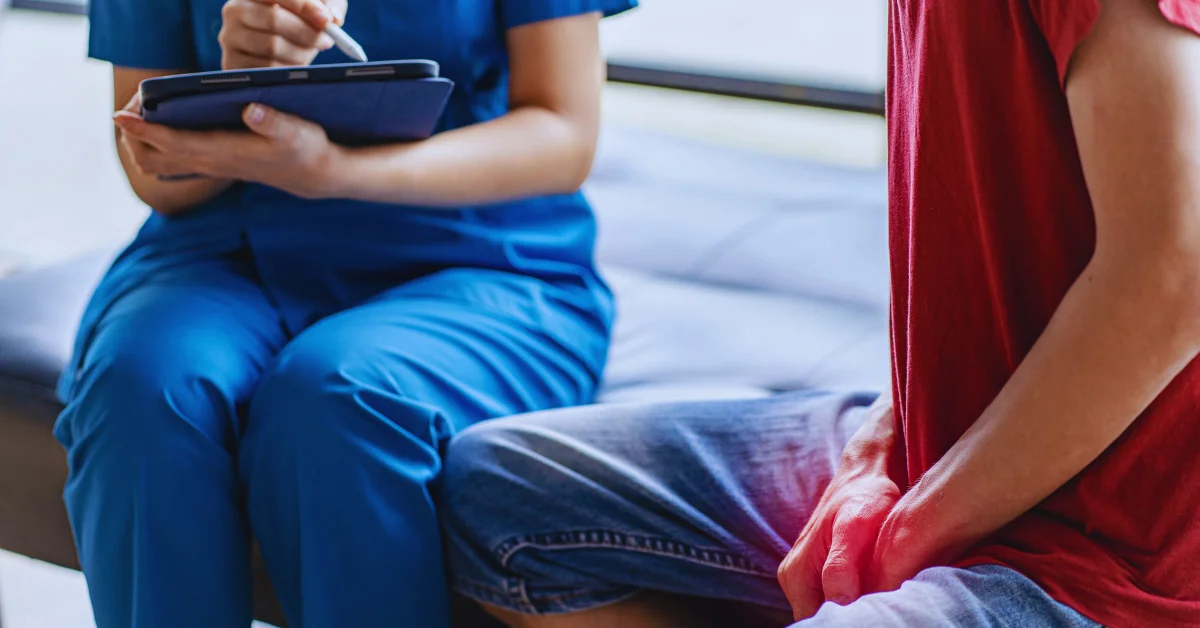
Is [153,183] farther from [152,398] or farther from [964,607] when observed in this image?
[964,607]

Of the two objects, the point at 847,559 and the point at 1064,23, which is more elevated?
the point at 1064,23

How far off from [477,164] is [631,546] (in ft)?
1.32

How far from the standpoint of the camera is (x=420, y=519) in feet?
3.16

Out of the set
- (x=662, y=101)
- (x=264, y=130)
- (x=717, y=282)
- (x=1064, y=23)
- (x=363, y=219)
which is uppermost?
(x=1064, y=23)

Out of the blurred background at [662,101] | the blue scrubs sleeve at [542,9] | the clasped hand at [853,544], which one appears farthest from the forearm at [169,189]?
the blurred background at [662,101]

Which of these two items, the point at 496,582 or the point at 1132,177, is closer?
the point at 1132,177

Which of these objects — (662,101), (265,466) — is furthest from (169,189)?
(662,101)

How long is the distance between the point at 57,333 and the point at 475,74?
60 cm

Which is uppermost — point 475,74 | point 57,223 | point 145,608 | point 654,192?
point 475,74

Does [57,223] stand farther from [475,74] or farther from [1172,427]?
[1172,427]

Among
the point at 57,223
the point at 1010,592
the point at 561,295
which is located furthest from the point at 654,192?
the point at 57,223

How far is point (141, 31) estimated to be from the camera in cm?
116

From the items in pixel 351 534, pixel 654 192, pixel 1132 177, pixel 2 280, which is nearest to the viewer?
pixel 1132 177

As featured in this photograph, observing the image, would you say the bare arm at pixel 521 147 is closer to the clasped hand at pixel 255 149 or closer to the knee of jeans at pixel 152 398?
the clasped hand at pixel 255 149
